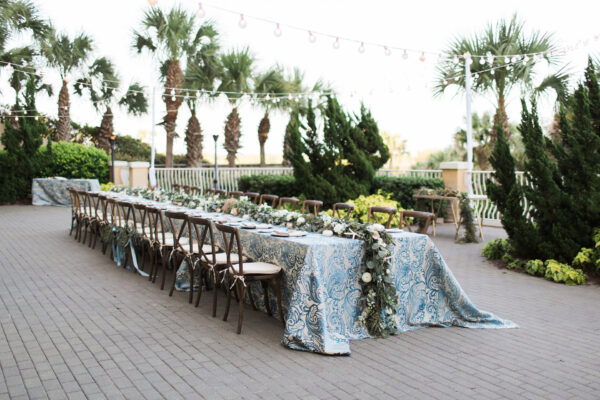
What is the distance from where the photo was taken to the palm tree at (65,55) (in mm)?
21016

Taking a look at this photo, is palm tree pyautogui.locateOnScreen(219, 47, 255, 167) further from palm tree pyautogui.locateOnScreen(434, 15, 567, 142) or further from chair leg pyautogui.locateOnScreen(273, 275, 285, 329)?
chair leg pyautogui.locateOnScreen(273, 275, 285, 329)

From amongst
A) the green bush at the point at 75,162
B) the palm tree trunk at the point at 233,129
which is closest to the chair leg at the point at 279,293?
the green bush at the point at 75,162

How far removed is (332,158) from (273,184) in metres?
2.64

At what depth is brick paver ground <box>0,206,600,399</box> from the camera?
330cm

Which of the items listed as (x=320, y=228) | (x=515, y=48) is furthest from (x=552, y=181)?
(x=515, y=48)

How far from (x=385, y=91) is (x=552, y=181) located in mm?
7128

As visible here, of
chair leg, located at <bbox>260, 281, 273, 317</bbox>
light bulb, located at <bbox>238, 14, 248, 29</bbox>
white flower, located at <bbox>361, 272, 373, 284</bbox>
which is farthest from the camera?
light bulb, located at <bbox>238, 14, 248, 29</bbox>

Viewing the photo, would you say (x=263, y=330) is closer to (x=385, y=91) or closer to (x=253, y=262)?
(x=253, y=262)

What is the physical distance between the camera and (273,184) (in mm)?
14539

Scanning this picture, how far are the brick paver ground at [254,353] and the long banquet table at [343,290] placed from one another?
0.49 feet

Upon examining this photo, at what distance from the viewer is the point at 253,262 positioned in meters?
5.02

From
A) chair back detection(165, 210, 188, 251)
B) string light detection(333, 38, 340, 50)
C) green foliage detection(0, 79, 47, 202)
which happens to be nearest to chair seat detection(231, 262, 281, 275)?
chair back detection(165, 210, 188, 251)

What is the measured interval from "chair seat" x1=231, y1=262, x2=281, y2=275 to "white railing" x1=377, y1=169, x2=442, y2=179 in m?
9.50

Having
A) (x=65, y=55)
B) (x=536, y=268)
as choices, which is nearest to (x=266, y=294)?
(x=536, y=268)
